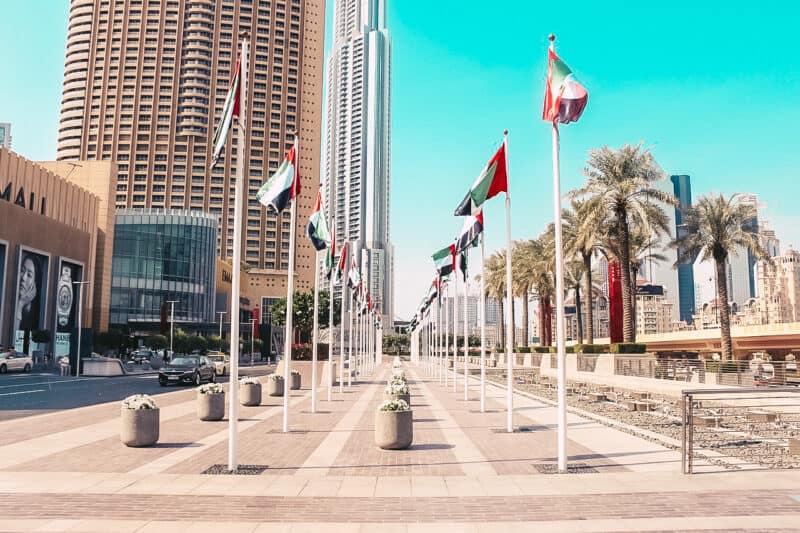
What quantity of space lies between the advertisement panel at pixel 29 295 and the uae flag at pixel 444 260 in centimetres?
5471

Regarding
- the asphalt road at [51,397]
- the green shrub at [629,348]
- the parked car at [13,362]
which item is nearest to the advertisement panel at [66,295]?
the parked car at [13,362]

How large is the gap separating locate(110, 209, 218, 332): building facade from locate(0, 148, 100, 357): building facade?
28.3 metres

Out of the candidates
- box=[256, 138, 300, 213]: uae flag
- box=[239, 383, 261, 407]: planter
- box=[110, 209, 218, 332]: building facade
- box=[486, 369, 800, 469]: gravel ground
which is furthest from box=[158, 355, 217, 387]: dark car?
box=[110, 209, 218, 332]: building facade

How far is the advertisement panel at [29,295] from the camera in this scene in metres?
68.2

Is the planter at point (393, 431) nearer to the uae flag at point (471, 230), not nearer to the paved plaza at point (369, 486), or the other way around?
the paved plaza at point (369, 486)

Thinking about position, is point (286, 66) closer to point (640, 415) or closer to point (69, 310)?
point (69, 310)

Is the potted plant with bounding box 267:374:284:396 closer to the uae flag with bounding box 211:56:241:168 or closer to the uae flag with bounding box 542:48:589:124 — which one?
the uae flag with bounding box 211:56:241:168

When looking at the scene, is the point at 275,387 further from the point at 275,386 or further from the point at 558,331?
the point at 558,331

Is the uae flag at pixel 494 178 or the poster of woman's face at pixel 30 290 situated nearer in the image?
the uae flag at pixel 494 178

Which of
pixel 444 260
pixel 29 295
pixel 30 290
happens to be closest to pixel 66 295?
pixel 30 290

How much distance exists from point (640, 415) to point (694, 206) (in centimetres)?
2097

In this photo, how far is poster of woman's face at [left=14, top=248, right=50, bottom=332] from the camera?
6825 centimetres

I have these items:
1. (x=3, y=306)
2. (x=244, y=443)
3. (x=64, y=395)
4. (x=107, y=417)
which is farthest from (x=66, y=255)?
(x=244, y=443)

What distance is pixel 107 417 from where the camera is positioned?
1981cm
